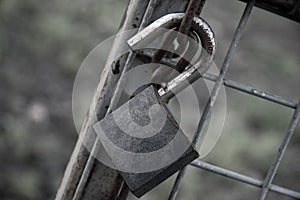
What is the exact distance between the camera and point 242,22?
74cm

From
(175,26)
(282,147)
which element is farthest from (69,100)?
(175,26)

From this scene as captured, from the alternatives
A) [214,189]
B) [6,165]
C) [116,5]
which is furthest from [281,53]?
[6,165]

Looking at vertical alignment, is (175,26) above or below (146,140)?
above

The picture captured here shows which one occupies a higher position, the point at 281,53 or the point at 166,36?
the point at 166,36

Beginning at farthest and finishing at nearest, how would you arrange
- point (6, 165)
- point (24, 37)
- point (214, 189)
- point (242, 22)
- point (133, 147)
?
point (24, 37)
point (214, 189)
point (6, 165)
point (242, 22)
point (133, 147)

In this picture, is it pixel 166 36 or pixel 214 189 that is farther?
pixel 214 189

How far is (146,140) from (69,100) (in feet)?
7.56

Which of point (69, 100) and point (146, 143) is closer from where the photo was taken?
point (146, 143)

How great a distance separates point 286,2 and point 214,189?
205cm

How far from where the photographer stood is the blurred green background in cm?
246

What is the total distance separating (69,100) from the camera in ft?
9.46

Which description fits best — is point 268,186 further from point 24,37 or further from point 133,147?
point 24,37

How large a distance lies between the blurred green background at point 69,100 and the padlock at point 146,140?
5.72ft

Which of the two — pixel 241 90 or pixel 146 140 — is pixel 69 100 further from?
pixel 146 140
